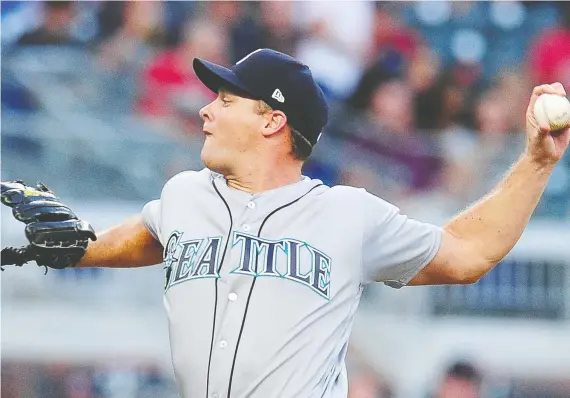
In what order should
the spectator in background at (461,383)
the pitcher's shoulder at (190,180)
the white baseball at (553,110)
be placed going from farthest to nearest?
the spectator in background at (461,383) < the pitcher's shoulder at (190,180) < the white baseball at (553,110)

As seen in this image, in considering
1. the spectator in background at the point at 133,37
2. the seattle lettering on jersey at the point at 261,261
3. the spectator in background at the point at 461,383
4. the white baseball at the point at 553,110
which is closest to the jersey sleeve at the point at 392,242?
the seattle lettering on jersey at the point at 261,261

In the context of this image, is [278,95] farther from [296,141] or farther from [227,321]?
[227,321]

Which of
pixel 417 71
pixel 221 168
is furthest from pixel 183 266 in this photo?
pixel 417 71

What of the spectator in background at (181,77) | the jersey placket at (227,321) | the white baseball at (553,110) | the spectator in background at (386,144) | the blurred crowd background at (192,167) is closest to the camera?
the jersey placket at (227,321)

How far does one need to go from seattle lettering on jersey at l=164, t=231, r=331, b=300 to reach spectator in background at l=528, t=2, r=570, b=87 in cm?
611

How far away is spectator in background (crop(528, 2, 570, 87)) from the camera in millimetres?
9609

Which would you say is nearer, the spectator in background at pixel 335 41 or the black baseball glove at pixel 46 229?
the black baseball glove at pixel 46 229

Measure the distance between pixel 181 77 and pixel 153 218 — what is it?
15.9 feet

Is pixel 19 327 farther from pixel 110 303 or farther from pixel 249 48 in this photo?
pixel 249 48

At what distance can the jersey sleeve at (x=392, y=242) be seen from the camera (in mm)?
3846

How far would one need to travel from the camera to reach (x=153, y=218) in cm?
409

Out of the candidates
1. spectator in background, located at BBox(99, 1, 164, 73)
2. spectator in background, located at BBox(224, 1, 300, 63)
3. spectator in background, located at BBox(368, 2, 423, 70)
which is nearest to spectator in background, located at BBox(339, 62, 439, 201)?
spectator in background, located at BBox(368, 2, 423, 70)

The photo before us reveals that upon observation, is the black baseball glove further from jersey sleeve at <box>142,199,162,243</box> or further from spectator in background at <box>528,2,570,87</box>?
spectator in background at <box>528,2,570,87</box>

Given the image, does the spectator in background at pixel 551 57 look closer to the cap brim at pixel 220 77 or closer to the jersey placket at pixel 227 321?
the cap brim at pixel 220 77
